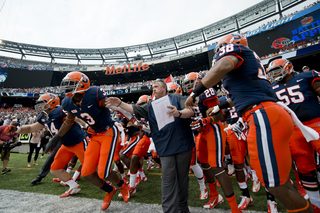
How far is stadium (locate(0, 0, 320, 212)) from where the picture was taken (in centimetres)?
2108

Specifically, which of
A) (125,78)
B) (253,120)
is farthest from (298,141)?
(125,78)

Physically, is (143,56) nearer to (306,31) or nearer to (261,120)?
(306,31)

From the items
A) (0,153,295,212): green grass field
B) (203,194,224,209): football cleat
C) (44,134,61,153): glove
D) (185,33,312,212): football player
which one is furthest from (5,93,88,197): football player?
(185,33,312,212): football player

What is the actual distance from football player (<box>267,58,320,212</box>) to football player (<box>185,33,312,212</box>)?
1.21m

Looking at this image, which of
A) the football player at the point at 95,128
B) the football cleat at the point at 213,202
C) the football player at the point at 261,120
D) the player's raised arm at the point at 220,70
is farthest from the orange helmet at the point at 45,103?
the football cleat at the point at 213,202

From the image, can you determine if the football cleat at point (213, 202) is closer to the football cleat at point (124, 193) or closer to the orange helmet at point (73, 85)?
the football cleat at point (124, 193)

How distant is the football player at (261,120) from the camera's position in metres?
1.48

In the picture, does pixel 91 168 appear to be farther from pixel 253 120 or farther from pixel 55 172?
pixel 253 120

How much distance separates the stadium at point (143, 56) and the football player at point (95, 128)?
23.6 metres

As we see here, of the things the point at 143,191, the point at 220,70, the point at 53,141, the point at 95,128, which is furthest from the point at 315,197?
the point at 53,141

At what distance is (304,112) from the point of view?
2557mm

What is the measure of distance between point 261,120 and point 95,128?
291cm

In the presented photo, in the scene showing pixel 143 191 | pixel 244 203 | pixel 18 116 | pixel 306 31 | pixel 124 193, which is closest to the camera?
pixel 244 203

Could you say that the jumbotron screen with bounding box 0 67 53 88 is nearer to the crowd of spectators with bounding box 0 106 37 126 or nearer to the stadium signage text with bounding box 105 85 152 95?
the crowd of spectators with bounding box 0 106 37 126
